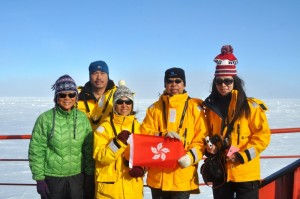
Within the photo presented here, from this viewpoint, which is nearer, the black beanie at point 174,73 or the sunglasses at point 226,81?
the sunglasses at point 226,81

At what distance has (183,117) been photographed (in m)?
2.87

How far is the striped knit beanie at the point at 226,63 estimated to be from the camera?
288 cm

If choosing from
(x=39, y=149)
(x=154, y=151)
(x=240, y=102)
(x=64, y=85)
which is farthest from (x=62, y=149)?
(x=240, y=102)

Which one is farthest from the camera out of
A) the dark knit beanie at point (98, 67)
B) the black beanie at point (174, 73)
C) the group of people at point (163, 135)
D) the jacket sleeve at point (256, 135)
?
the dark knit beanie at point (98, 67)

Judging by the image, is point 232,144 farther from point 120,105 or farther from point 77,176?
point 77,176

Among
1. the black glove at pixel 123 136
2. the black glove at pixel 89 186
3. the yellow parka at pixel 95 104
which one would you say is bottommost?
the black glove at pixel 89 186

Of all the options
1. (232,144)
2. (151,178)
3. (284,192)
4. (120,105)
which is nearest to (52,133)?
(120,105)

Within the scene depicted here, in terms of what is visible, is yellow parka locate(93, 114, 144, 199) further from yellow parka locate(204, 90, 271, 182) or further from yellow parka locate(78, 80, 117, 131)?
yellow parka locate(204, 90, 271, 182)

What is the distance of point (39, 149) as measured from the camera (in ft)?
9.48

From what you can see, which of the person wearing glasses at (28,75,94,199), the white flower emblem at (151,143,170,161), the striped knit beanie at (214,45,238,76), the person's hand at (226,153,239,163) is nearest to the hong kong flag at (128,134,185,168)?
the white flower emblem at (151,143,170,161)

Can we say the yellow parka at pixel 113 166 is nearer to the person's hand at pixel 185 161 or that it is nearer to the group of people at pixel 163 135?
the group of people at pixel 163 135

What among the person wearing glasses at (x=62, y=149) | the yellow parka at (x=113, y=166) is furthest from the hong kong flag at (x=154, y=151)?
the person wearing glasses at (x=62, y=149)

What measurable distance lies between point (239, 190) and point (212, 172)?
10.7 inches

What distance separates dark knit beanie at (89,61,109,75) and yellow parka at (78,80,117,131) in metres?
0.18
